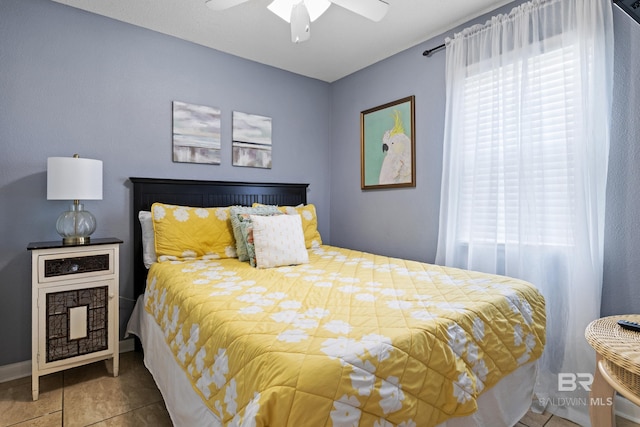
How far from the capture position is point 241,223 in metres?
2.46

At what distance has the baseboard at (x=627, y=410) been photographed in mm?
1760

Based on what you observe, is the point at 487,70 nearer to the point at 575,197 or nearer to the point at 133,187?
the point at 575,197

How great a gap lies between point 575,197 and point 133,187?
9.82 ft

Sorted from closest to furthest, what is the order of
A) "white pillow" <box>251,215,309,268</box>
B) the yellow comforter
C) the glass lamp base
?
the yellow comforter
the glass lamp base
"white pillow" <box>251,215,309,268</box>

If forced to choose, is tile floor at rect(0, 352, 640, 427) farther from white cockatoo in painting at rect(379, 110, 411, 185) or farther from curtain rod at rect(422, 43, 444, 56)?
curtain rod at rect(422, 43, 444, 56)

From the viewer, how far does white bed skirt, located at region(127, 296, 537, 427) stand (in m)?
1.30

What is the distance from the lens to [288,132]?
3.44 m

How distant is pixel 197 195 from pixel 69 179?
93cm

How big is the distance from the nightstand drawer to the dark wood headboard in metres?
0.42

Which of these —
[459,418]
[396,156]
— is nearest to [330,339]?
[459,418]

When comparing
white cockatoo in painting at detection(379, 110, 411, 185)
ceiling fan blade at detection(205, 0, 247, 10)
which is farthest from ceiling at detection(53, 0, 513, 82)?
white cockatoo in painting at detection(379, 110, 411, 185)

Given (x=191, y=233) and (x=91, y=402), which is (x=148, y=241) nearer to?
(x=191, y=233)

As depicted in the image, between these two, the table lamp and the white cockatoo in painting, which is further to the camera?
the white cockatoo in painting

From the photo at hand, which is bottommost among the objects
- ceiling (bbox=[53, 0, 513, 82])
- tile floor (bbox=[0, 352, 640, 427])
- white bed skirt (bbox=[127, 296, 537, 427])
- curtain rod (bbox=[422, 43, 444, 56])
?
tile floor (bbox=[0, 352, 640, 427])
